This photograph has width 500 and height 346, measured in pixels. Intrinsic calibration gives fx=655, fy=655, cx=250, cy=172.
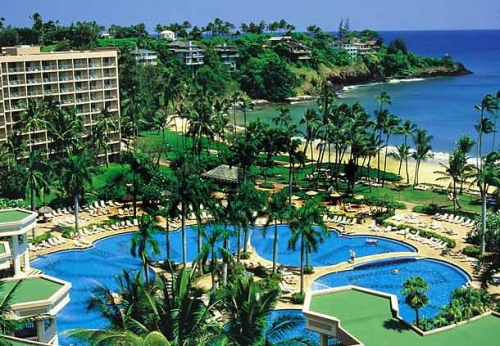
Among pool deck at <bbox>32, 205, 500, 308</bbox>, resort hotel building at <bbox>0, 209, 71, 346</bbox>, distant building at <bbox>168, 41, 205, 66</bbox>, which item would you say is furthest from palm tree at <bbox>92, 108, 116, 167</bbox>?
distant building at <bbox>168, 41, 205, 66</bbox>

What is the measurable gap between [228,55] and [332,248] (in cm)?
10107

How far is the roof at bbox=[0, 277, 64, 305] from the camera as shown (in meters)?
25.6

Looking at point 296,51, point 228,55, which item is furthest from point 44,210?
point 296,51

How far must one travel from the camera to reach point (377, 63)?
175125mm

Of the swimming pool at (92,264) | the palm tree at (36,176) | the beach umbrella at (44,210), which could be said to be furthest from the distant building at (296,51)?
the palm tree at (36,176)

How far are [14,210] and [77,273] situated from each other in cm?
819

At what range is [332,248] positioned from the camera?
1868 inches

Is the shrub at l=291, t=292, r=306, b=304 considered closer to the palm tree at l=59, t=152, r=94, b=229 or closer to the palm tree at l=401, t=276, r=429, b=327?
the palm tree at l=401, t=276, r=429, b=327

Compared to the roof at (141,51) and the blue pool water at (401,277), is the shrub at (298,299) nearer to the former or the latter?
the blue pool water at (401,277)

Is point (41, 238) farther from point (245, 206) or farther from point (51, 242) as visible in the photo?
point (245, 206)

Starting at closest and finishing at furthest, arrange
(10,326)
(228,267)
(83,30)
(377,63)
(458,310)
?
(10,326) → (458,310) → (228,267) → (83,30) → (377,63)

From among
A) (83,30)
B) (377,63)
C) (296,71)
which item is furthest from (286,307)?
(377,63)

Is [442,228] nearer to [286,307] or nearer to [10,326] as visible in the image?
[286,307]

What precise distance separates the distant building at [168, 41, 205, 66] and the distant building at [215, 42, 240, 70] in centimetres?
464
